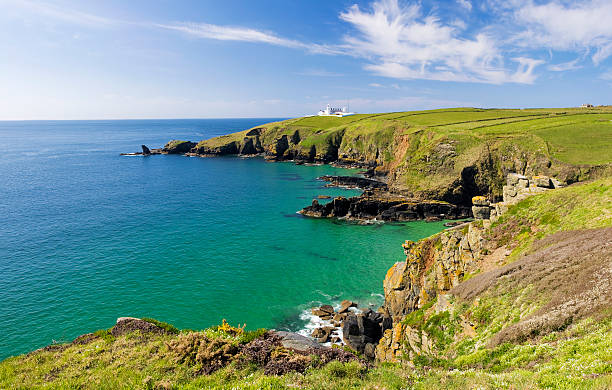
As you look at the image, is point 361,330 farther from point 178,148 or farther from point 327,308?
point 178,148

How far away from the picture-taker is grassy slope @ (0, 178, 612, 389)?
10883mm

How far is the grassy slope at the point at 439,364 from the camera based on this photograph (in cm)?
1088

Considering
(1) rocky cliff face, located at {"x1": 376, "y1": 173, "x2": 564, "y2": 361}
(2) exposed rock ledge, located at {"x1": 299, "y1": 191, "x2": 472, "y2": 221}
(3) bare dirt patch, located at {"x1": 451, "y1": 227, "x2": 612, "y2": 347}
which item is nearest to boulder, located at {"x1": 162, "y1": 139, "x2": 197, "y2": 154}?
(2) exposed rock ledge, located at {"x1": 299, "y1": 191, "x2": 472, "y2": 221}

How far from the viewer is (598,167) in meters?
62.4

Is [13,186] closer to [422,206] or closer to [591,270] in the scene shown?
[422,206]

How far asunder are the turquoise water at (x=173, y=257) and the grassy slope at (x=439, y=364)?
1737 cm

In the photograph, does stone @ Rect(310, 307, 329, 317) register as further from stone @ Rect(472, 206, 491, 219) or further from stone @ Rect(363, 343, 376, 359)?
stone @ Rect(472, 206, 491, 219)

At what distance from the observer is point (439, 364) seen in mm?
15914

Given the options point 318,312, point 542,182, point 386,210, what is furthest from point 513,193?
point 386,210

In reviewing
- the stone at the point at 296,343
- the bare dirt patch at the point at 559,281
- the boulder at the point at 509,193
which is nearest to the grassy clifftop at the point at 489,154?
the boulder at the point at 509,193

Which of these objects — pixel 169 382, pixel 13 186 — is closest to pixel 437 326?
pixel 169 382

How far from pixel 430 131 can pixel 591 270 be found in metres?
95.6

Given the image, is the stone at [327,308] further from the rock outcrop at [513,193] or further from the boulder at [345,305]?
the rock outcrop at [513,193]

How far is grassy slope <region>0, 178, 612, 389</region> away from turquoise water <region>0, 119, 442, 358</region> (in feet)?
57.0
